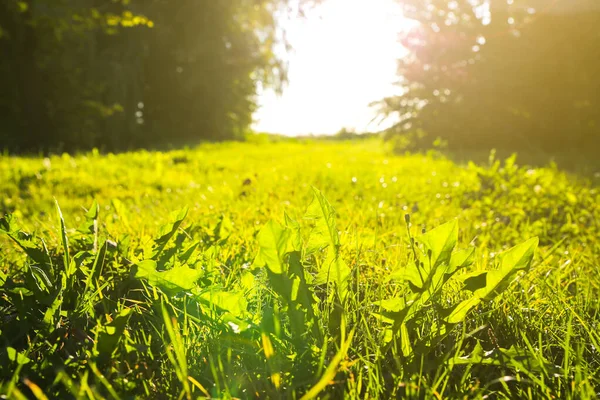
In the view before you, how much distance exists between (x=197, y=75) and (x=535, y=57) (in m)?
11.4

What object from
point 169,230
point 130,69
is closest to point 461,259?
point 169,230

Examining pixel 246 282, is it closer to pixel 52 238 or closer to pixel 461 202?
pixel 52 238

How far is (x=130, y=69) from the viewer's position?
1315 cm

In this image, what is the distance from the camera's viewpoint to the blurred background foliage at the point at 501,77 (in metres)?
8.84

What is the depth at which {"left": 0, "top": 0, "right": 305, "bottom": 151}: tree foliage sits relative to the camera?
10680 mm

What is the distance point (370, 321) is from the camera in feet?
4.64

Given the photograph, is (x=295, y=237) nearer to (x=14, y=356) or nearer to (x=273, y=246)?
(x=273, y=246)

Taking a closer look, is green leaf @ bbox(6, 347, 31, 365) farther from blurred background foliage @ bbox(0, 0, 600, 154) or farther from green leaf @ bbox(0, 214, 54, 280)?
blurred background foliage @ bbox(0, 0, 600, 154)

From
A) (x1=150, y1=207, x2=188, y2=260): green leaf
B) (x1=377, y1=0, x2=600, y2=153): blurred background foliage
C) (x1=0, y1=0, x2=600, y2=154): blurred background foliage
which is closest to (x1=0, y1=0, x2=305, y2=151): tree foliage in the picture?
(x1=0, y1=0, x2=600, y2=154): blurred background foliage

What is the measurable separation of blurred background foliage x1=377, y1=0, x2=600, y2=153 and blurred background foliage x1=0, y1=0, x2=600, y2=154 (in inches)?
0.8

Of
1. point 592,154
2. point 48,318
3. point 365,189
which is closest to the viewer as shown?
point 48,318

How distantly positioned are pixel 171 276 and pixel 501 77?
9.62m

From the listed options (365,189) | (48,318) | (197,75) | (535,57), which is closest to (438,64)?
(535,57)

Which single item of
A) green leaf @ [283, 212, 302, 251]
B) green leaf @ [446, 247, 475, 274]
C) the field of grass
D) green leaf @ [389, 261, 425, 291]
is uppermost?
green leaf @ [283, 212, 302, 251]
